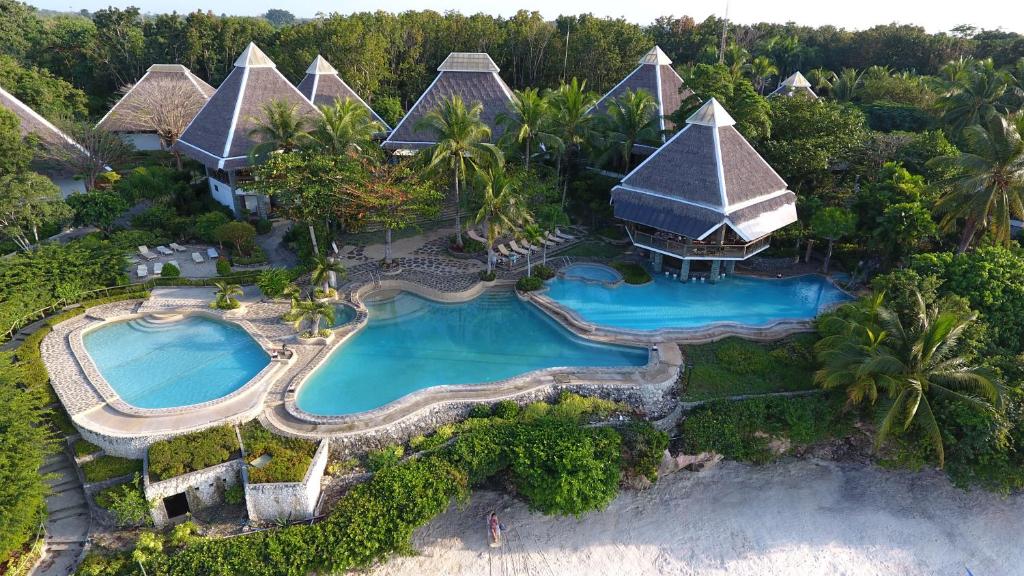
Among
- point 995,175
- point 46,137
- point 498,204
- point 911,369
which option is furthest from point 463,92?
point 911,369

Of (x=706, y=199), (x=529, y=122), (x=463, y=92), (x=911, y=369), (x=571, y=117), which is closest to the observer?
(x=911, y=369)

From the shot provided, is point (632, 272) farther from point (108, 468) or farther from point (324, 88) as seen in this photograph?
point (324, 88)

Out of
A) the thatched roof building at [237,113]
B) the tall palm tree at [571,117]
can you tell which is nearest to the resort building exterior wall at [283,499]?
the thatched roof building at [237,113]

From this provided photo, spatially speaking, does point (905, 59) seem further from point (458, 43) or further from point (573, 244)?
point (573, 244)

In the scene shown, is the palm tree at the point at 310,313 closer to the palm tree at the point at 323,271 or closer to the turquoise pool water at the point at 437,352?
the turquoise pool water at the point at 437,352

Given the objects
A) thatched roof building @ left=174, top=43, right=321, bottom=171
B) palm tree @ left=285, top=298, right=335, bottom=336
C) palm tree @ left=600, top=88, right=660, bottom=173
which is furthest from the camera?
palm tree @ left=600, top=88, right=660, bottom=173

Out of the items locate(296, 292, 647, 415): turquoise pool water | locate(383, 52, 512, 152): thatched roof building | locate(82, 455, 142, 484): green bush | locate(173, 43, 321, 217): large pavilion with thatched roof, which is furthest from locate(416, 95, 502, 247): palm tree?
locate(82, 455, 142, 484): green bush

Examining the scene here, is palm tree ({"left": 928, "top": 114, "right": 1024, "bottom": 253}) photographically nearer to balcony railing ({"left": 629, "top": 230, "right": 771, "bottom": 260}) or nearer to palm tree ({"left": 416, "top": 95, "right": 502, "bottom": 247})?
balcony railing ({"left": 629, "top": 230, "right": 771, "bottom": 260})
